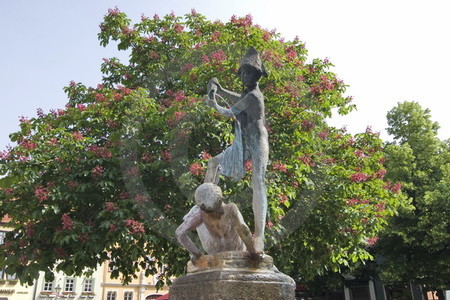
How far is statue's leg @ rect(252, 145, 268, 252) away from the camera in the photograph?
4.30 meters

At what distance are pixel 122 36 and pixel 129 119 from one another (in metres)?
3.97

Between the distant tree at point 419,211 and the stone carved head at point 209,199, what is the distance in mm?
18212

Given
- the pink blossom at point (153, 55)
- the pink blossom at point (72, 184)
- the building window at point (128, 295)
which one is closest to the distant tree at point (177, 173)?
the pink blossom at point (72, 184)

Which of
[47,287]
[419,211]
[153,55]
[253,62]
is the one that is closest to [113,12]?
[153,55]

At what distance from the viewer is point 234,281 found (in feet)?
11.8

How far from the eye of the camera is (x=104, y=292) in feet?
128

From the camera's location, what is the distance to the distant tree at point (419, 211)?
66.6 feet

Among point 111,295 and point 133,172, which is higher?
point 133,172

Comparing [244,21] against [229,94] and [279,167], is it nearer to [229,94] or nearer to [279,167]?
[279,167]

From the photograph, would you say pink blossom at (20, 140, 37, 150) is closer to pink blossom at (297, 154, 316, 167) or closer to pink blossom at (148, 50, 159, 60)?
pink blossom at (148, 50, 159, 60)

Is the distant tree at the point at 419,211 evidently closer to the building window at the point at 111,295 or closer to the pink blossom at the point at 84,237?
the pink blossom at the point at 84,237

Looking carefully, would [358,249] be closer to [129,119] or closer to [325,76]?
[325,76]

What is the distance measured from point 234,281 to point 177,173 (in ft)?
18.7

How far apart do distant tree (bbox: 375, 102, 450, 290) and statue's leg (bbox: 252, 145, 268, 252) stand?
1753 centimetres
